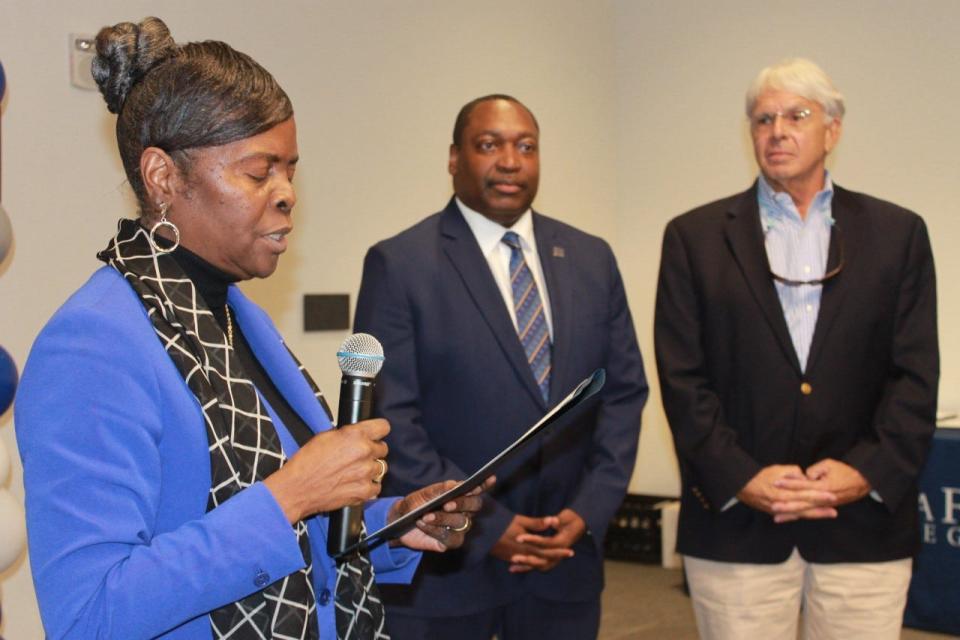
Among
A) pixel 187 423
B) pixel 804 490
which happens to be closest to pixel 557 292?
pixel 804 490

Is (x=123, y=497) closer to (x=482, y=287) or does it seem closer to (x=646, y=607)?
(x=482, y=287)

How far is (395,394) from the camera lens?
289 centimetres

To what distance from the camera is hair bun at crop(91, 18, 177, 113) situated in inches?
62.9

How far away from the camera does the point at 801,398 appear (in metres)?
2.95

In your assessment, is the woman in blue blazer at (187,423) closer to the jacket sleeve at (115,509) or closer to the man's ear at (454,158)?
the jacket sleeve at (115,509)

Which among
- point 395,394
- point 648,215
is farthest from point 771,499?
point 648,215

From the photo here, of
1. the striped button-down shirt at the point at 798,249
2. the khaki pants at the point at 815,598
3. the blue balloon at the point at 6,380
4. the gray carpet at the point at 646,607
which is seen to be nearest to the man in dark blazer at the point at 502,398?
the khaki pants at the point at 815,598

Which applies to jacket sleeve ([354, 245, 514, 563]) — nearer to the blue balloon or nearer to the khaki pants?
the khaki pants

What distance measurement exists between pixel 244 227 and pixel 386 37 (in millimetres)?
3602

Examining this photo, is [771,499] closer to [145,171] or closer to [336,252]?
[145,171]

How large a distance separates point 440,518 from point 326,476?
350mm

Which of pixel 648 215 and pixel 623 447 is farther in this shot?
pixel 648 215

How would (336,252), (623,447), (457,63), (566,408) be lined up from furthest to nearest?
(457,63), (336,252), (623,447), (566,408)

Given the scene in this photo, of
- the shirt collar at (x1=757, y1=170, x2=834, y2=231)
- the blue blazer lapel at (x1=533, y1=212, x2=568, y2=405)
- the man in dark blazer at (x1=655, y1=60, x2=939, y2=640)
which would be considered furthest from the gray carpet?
the shirt collar at (x1=757, y1=170, x2=834, y2=231)
